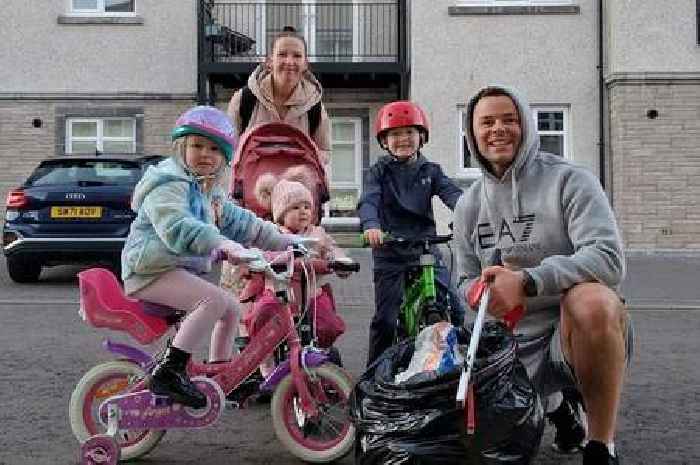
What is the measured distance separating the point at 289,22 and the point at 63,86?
494cm

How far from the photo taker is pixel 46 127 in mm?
19156

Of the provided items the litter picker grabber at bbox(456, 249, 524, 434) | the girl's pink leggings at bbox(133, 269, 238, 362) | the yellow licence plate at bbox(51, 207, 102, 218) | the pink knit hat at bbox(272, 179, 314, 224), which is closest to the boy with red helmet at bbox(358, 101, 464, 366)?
the pink knit hat at bbox(272, 179, 314, 224)

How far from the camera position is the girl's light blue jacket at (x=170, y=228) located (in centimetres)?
388

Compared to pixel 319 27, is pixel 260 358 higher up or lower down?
lower down

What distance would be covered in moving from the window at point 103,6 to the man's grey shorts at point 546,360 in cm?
1718

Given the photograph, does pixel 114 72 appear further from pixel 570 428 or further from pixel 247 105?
pixel 570 428

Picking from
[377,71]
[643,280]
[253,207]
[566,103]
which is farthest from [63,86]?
[253,207]

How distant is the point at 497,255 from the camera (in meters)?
3.88

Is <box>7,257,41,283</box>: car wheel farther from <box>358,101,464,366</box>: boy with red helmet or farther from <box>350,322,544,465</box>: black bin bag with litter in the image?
<box>350,322,544,465</box>: black bin bag with litter

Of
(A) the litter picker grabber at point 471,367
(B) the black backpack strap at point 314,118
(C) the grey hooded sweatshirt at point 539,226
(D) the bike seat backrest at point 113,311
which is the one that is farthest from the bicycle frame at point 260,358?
(B) the black backpack strap at point 314,118

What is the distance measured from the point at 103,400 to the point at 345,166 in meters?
16.0

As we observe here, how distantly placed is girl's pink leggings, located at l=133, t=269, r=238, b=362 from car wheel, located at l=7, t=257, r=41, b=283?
29.2ft

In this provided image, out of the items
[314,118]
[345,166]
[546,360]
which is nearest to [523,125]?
[546,360]

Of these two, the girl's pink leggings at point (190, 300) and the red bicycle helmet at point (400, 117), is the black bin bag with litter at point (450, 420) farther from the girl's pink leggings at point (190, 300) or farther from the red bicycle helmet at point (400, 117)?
the red bicycle helmet at point (400, 117)
